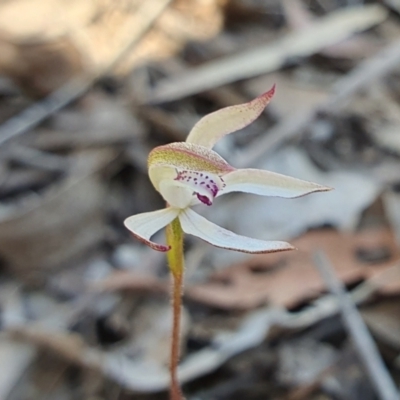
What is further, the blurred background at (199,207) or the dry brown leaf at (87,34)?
the dry brown leaf at (87,34)

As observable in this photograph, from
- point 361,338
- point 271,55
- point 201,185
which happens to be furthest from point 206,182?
point 271,55

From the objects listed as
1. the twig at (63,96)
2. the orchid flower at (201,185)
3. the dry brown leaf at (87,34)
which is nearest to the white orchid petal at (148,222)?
the orchid flower at (201,185)

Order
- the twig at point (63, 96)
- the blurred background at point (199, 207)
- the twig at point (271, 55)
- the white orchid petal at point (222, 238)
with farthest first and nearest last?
1. the twig at point (271, 55)
2. the twig at point (63, 96)
3. the blurred background at point (199, 207)
4. the white orchid petal at point (222, 238)

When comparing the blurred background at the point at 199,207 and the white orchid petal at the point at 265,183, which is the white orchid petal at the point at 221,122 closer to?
the white orchid petal at the point at 265,183

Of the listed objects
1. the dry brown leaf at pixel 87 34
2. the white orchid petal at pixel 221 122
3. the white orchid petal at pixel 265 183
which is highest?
the dry brown leaf at pixel 87 34

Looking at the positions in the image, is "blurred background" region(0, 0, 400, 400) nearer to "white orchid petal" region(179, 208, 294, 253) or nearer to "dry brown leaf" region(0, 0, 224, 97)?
"dry brown leaf" region(0, 0, 224, 97)

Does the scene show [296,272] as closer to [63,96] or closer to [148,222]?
[148,222]
